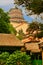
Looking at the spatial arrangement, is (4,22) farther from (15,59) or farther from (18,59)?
(15,59)

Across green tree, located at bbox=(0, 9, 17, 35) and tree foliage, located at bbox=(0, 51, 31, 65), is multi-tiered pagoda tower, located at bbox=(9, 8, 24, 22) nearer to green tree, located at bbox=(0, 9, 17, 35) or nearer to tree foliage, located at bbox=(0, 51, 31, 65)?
green tree, located at bbox=(0, 9, 17, 35)

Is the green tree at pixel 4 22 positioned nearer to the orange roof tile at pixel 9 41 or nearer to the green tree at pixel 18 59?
the orange roof tile at pixel 9 41

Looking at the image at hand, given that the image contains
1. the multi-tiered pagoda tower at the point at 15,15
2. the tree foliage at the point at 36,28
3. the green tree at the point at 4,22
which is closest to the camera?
the tree foliage at the point at 36,28

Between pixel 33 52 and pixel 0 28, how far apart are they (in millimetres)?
12520

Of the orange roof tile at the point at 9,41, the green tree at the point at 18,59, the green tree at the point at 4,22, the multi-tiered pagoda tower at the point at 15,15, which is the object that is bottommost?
the green tree at the point at 18,59

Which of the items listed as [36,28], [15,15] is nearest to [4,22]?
[36,28]

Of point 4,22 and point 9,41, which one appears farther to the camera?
point 4,22

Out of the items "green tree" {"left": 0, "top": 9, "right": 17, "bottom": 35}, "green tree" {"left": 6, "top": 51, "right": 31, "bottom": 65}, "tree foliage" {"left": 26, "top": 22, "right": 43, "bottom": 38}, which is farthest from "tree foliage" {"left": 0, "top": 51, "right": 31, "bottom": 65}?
"green tree" {"left": 0, "top": 9, "right": 17, "bottom": 35}

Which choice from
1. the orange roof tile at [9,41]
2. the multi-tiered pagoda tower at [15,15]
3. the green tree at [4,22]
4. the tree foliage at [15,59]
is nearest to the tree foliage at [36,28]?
the tree foliage at [15,59]

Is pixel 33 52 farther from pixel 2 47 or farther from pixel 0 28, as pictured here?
pixel 0 28

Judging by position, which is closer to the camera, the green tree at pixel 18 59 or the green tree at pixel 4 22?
the green tree at pixel 18 59

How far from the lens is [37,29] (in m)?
26.2

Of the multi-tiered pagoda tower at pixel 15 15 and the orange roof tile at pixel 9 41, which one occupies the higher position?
the multi-tiered pagoda tower at pixel 15 15

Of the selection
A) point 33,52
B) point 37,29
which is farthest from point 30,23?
point 33,52
